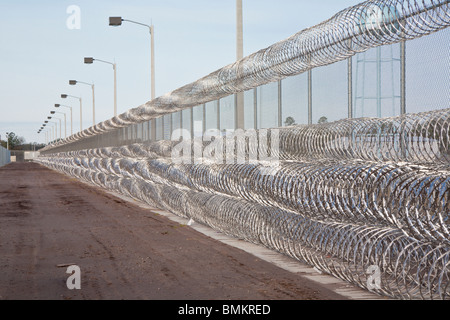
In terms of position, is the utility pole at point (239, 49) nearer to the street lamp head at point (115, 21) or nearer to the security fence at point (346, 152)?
the security fence at point (346, 152)

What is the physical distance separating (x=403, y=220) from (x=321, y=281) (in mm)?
1566

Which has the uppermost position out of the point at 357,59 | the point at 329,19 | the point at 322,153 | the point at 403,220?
the point at 329,19

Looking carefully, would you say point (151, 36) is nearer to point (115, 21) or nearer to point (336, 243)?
point (115, 21)

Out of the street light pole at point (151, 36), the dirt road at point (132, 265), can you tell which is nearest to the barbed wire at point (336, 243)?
the dirt road at point (132, 265)

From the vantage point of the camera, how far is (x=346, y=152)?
848 centimetres

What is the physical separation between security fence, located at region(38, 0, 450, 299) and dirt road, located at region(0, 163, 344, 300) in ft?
2.48

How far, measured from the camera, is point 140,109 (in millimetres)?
22469

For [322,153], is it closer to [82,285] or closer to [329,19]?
[329,19]

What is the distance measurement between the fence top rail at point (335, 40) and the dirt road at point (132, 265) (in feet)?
10.1

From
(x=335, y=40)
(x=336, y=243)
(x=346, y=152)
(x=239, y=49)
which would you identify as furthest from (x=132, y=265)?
(x=239, y=49)

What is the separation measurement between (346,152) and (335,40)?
5.33ft
